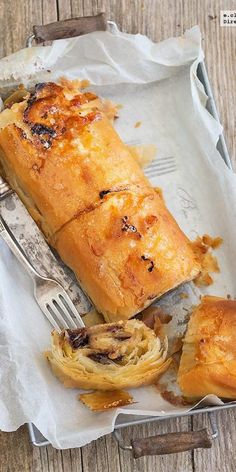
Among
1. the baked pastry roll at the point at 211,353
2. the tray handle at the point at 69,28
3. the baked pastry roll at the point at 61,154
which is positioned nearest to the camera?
the baked pastry roll at the point at 211,353

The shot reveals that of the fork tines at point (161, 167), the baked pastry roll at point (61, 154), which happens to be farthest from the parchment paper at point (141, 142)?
the baked pastry roll at point (61, 154)

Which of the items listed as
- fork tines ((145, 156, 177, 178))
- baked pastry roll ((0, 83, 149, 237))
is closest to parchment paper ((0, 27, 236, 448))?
fork tines ((145, 156, 177, 178))

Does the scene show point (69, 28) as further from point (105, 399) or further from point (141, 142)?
point (105, 399)

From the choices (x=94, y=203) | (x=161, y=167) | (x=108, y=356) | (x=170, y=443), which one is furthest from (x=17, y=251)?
(x=170, y=443)

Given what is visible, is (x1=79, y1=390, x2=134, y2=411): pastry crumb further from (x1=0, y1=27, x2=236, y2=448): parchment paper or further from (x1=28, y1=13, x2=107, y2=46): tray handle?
(x1=28, y1=13, x2=107, y2=46): tray handle

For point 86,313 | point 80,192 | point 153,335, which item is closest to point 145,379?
point 153,335

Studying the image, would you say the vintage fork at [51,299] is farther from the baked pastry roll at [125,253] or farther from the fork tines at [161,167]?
the fork tines at [161,167]
